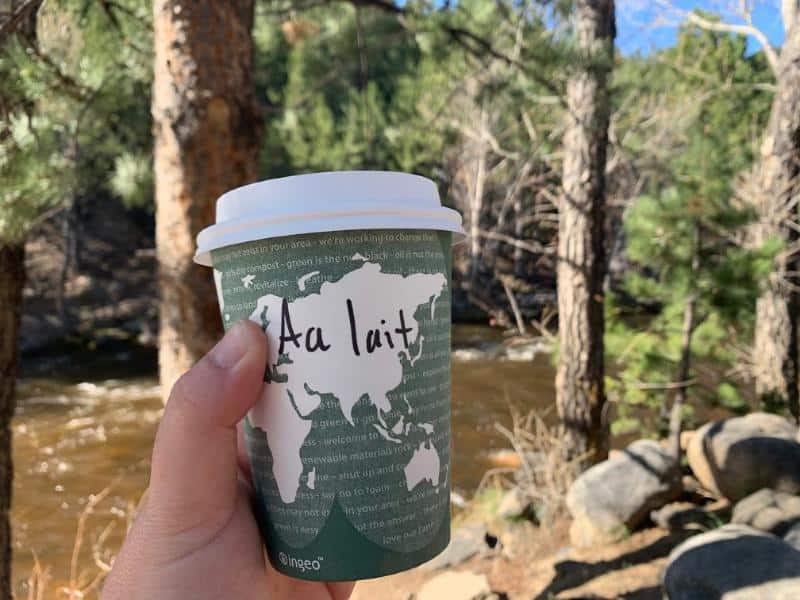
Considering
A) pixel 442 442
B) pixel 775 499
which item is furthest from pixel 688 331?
pixel 442 442

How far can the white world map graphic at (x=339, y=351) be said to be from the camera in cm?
110

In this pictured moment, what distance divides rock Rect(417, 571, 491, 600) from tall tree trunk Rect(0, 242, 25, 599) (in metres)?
2.45

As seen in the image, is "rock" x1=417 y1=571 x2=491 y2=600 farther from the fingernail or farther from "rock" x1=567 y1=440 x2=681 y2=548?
the fingernail

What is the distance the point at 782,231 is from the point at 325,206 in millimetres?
6330

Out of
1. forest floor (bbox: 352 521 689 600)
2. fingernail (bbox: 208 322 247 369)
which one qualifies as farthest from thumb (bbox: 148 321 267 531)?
forest floor (bbox: 352 521 689 600)

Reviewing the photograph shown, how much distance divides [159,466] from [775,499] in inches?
165

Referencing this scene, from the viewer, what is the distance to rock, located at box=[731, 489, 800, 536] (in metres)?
3.80

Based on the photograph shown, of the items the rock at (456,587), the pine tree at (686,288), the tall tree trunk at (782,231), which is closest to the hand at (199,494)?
the rock at (456,587)

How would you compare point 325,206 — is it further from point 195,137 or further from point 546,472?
point 546,472

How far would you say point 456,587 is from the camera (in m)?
4.12

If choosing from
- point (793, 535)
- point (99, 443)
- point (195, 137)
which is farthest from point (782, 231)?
point (99, 443)

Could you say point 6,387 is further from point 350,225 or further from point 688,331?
point 688,331

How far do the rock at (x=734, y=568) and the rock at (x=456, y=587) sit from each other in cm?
122

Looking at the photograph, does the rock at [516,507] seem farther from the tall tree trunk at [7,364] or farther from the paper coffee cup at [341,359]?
the paper coffee cup at [341,359]
